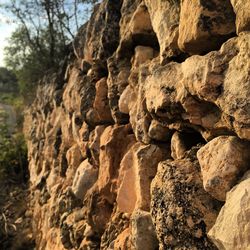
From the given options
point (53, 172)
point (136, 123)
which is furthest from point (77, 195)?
point (53, 172)

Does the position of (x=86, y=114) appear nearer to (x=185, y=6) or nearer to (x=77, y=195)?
(x=77, y=195)

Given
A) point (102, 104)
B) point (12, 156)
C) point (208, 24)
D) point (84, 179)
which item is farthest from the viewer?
point (12, 156)

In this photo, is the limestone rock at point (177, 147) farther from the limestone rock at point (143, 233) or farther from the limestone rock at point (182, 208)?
the limestone rock at point (143, 233)

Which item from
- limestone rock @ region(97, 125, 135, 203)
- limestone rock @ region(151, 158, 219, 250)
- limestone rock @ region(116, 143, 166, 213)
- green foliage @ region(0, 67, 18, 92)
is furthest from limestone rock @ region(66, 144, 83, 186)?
green foliage @ region(0, 67, 18, 92)

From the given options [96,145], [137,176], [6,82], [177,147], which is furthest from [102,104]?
[6,82]

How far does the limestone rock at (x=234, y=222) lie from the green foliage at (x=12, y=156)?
11698mm

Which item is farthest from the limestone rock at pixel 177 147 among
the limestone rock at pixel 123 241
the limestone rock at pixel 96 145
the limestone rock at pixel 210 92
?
the limestone rock at pixel 96 145

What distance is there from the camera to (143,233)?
325 cm

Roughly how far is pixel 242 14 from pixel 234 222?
1162mm

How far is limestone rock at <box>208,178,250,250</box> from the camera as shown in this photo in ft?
6.66

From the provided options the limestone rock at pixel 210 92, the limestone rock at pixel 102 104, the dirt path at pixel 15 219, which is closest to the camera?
the limestone rock at pixel 210 92

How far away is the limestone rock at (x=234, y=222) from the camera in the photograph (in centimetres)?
203

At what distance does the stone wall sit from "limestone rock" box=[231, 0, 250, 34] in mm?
11

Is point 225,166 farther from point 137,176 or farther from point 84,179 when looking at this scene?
point 84,179
